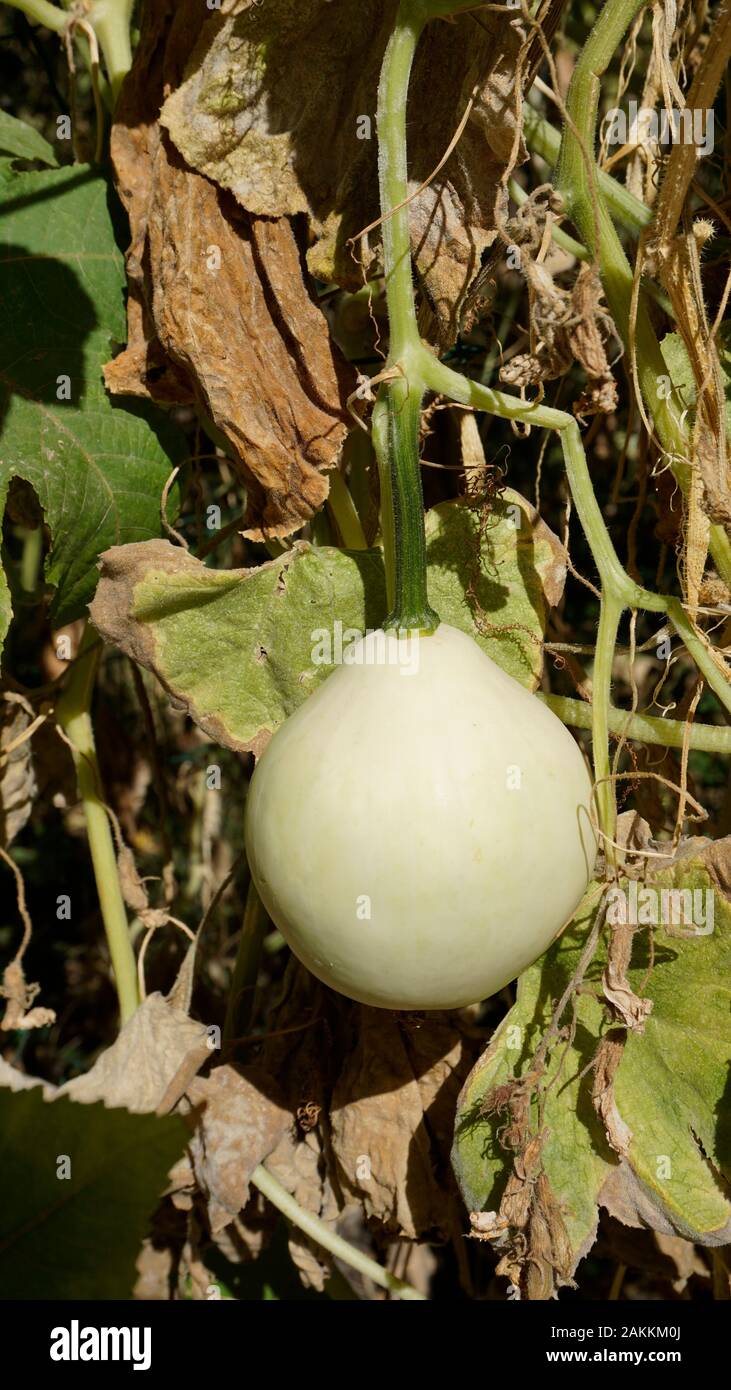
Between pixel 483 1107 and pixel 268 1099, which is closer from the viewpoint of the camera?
pixel 483 1107

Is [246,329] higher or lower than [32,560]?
higher

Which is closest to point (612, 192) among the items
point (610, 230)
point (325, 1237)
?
point (610, 230)

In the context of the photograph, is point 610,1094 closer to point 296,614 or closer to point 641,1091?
point 641,1091

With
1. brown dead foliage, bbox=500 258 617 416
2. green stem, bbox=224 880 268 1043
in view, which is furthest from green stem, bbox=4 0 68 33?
green stem, bbox=224 880 268 1043
